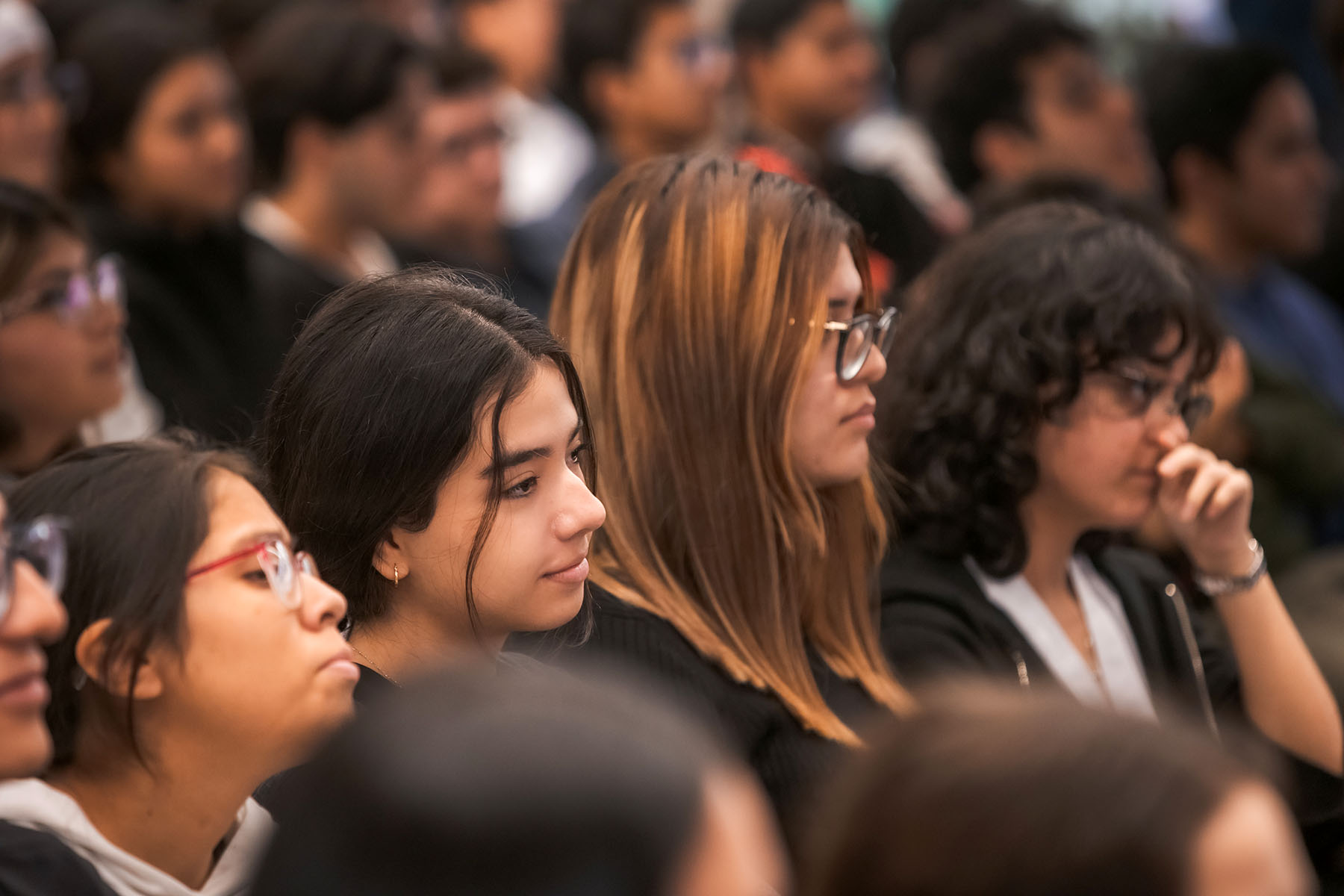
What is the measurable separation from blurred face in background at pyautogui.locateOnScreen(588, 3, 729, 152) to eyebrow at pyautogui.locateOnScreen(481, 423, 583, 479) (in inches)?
158

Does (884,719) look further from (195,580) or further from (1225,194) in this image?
(1225,194)

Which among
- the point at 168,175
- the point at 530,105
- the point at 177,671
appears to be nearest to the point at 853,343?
the point at 177,671

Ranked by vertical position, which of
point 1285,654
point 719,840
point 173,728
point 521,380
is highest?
point 719,840

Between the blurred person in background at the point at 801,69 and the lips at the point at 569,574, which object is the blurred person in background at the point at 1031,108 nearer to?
the blurred person in background at the point at 801,69

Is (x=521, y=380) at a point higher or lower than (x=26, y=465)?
higher

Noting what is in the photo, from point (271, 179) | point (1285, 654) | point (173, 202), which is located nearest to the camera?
point (1285, 654)

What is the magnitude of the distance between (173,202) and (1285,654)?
9.32 ft

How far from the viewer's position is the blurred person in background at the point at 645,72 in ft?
19.2

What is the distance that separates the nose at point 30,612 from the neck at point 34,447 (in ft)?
4.44

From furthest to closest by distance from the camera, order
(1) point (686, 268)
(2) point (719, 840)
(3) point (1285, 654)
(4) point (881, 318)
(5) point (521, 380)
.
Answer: (3) point (1285, 654) < (4) point (881, 318) < (1) point (686, 268) < (5) point (521, 380) < (2) point (719, 840)

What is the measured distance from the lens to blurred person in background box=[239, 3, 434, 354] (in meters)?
4.39

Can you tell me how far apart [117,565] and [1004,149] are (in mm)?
3711

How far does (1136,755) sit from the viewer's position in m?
0.99

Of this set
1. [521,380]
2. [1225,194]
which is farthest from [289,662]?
[1225,194]
